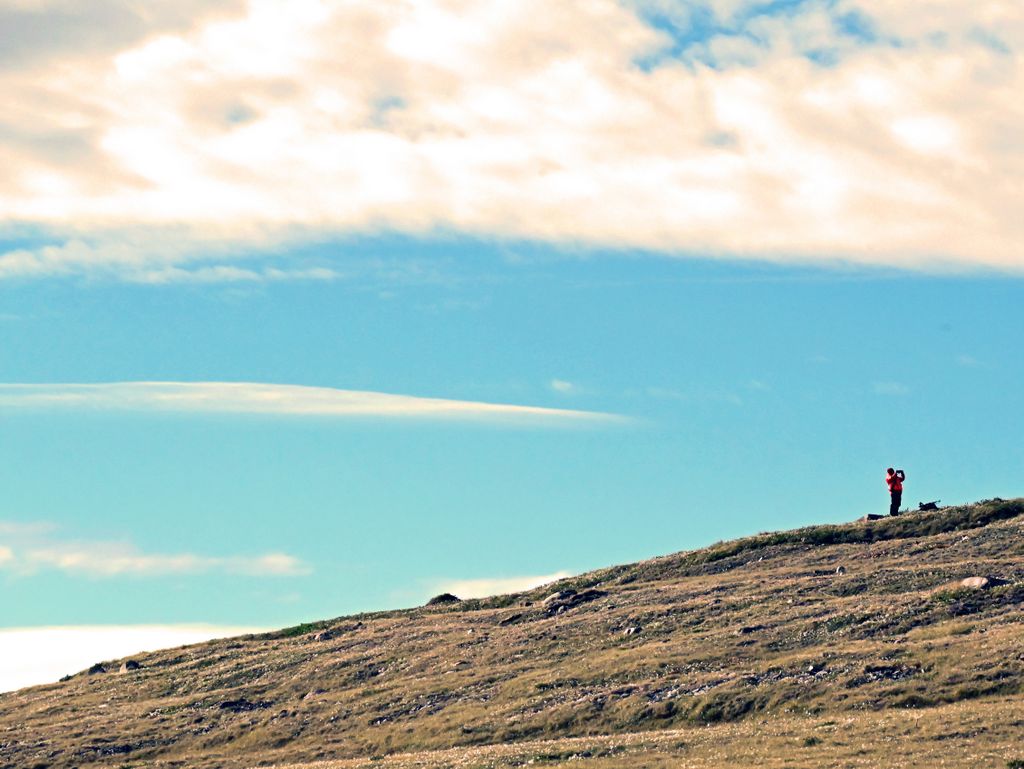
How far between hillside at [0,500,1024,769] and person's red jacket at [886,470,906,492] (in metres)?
2.19

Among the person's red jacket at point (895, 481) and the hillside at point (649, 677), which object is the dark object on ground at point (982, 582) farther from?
the person's red jacket at point (895, 481)

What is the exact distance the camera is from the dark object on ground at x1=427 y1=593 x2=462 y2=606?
9169 centimetres

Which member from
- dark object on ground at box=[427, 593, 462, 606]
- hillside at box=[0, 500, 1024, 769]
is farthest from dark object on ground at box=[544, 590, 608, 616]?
dark object on ground at box=[427, 593, 462, 606]

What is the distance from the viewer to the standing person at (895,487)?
260 ft

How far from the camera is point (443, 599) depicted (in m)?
92.8

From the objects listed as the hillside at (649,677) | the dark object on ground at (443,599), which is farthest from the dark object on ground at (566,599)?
the dark object on ground at (443,599)

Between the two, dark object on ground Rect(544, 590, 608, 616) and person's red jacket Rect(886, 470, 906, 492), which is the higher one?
person's red jacket Rect(886, 470, 906, 492)

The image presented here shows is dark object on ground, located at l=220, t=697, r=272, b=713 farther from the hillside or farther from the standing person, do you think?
the standing person

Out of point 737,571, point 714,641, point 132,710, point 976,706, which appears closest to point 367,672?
point 132,710

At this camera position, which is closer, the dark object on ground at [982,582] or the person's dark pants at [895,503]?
the dark object on ground at [982,582]

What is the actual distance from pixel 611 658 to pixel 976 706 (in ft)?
64.0

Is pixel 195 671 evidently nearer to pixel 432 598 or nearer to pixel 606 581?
pixel 432 598

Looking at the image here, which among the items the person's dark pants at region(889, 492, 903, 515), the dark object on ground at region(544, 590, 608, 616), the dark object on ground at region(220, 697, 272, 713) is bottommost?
the dark object on ground at region(220, 697, 272, 713)

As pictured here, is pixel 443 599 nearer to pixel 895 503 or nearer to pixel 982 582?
pixel 895 503
